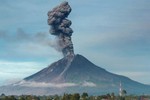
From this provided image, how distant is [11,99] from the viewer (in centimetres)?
15150

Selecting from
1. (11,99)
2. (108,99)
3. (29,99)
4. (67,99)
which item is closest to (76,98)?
(67,99)

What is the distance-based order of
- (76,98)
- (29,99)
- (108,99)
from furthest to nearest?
(108,99) < (29,99) < (76,98)

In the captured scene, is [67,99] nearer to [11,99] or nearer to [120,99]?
[11,99]

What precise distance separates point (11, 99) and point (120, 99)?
61056mm

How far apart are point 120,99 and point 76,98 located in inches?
2228

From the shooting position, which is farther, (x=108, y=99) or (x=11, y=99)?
(x=108, y=99)

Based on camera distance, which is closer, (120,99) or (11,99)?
(11,99)

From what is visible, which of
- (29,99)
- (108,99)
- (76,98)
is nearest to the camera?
(76,98)

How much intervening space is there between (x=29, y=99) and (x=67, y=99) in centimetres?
2762

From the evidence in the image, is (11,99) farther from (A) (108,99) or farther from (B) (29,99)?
(A) (108,99)

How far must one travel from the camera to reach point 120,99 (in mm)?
197250

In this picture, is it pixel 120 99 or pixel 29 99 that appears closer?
pixel 29 99

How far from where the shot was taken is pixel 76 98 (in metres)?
144

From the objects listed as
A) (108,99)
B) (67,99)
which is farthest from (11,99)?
(108,99)
